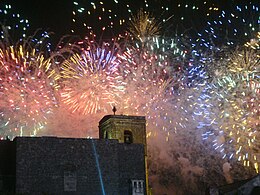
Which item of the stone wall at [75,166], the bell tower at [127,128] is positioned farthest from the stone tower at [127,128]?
the stone wall at [75,166]

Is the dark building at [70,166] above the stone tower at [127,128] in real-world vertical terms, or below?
below

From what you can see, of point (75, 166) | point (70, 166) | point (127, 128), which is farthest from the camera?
point (127, 128)

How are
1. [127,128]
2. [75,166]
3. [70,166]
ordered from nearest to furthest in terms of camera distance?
[70,166], [75,166], [127,128]

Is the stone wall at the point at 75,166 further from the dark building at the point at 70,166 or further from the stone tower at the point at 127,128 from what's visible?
the stone tower at the point at 127,128

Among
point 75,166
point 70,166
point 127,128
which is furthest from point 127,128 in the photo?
point 70,166

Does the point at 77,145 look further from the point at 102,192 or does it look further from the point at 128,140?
the point at 128,140

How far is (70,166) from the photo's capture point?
35.2m

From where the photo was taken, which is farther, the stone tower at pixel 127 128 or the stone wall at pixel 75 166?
the stone tower at pixel 127 128

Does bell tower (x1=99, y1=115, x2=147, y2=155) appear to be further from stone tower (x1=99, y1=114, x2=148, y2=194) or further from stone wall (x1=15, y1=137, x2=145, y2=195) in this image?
stone wall (x1=15, y1=137, x2=145, y2=195)

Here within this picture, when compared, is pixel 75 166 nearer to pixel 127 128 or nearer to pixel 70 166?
pixel 70 166

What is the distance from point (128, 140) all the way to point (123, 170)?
8029mm

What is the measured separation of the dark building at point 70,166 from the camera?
33969 mm

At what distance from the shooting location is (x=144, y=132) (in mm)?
45156

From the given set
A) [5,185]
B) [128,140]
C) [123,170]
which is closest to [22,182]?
[5,185]
